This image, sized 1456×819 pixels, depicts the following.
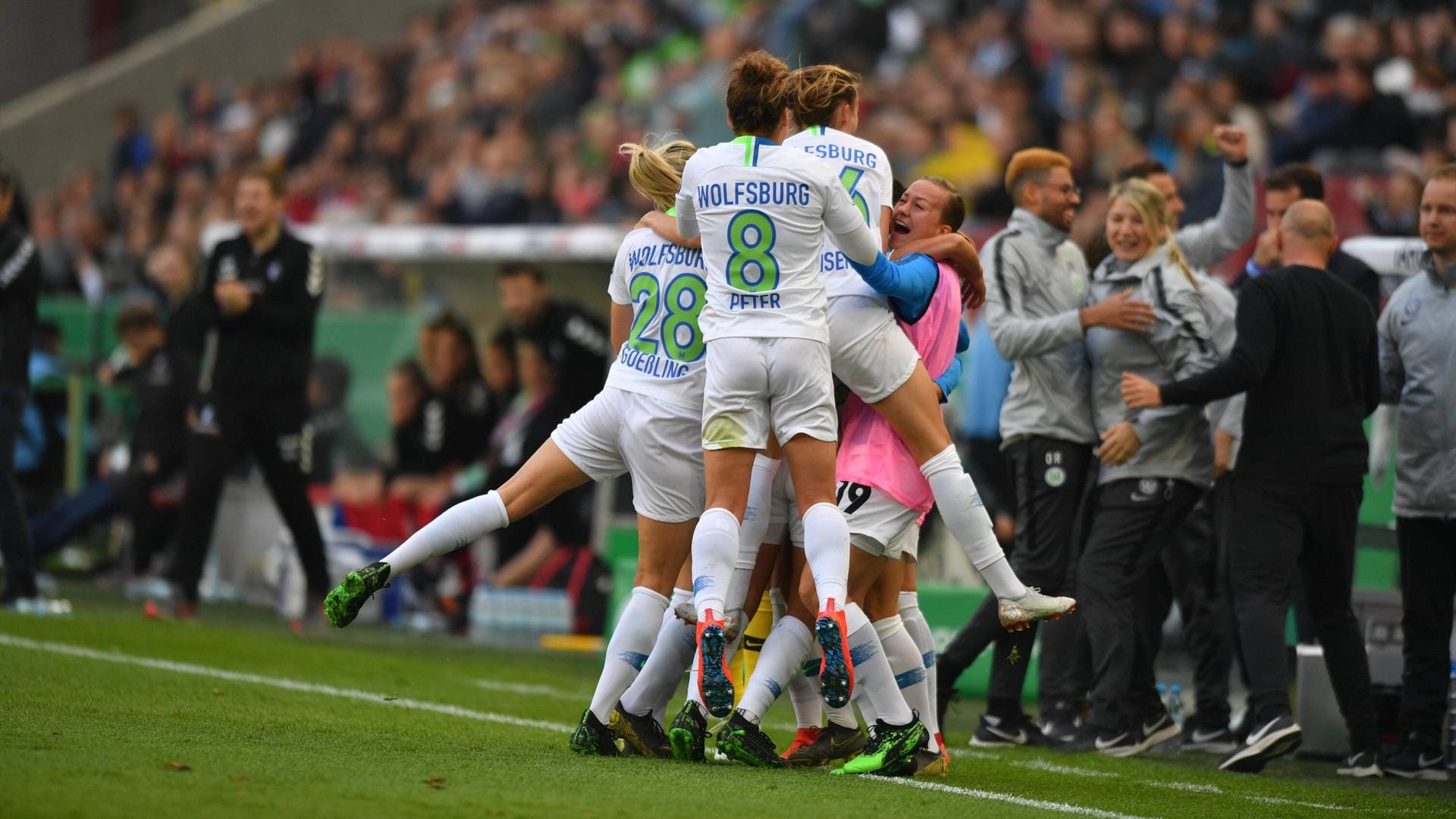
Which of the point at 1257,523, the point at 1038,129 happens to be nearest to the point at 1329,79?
the point at 1038,129

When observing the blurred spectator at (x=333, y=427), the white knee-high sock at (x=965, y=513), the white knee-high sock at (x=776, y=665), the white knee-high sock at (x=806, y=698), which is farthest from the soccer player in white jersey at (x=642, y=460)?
the blurred spectator at (x=333, y=427)

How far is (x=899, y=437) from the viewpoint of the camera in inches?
241

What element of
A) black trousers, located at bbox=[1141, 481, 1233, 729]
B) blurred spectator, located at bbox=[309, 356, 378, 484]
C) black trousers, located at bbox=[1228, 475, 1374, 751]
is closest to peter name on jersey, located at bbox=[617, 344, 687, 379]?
black trousers, located at bbox=[1228, 475, 1374, 751]

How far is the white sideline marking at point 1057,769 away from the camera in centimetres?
665

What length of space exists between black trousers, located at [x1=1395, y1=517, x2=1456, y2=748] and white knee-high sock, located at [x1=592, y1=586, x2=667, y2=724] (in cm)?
304

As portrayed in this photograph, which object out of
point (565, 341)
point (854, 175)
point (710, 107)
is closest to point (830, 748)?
point (854, 175)

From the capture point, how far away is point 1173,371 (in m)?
7.50

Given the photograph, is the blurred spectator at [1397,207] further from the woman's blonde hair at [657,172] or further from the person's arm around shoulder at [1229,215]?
the woman's blonde hair at [657,172]

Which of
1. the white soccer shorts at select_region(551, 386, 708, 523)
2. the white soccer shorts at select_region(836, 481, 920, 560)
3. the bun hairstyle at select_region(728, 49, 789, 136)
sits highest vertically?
the bun hairstyle at select_region(728, 49, 789, 136)

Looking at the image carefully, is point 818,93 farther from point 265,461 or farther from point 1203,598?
point 265,461

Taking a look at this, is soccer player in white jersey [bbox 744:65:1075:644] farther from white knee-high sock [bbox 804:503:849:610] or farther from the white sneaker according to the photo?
white knee-high sock [bbox 804:503:849:610]

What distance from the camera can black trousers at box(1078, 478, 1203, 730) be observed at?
7.25 meters

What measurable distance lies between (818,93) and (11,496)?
216 inches

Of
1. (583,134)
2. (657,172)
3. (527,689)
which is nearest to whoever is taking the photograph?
(657,172)
